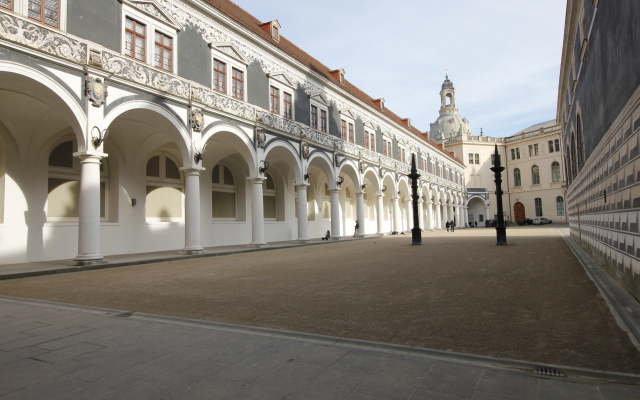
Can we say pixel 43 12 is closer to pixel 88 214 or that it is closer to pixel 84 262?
pixel 88 214

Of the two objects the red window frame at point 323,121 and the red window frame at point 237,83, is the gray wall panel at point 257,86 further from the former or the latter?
the red window frame at point 323,121

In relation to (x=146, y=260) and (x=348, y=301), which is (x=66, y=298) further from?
(x=146, y=260)

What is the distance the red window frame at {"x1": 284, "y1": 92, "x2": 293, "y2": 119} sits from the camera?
23141 millimetres

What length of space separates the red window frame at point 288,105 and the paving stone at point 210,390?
810 inches

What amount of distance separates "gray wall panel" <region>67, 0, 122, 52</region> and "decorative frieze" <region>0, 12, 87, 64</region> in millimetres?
538

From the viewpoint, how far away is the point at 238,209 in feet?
79.9

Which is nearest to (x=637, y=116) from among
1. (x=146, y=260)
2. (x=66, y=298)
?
(x=66, y=298)

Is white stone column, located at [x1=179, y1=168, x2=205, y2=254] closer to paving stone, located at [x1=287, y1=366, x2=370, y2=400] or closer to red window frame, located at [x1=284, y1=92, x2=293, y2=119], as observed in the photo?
red window frame, located at [x1=284, y1=92, x2=293, y2=119]

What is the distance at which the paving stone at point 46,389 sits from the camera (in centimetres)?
312

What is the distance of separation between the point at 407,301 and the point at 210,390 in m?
4.14

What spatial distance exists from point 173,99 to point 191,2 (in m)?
4.63

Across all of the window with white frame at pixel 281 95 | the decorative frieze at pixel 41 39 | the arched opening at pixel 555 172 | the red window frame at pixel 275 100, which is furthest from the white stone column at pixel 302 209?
the arched opening at pixel 555 172

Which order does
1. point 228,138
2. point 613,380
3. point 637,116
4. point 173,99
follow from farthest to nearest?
point 228,138 < point 173,99 < point 637,116 < point 613,380

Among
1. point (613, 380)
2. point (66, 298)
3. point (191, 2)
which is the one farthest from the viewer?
point (191, 2)
